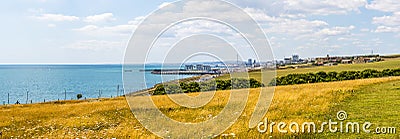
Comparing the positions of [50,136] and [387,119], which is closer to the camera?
[50,136]

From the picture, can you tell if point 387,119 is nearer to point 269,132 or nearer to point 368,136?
point 368,136

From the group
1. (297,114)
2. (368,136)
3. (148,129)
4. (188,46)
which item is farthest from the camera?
(297,114)

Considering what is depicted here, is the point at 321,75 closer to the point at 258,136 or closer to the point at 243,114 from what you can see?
the point at 243,114

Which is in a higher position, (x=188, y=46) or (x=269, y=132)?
(x=188, y=46)

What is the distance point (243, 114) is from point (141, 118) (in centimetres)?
528

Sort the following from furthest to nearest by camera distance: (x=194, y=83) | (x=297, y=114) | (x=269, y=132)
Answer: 1. (x=194, y=83)
2. (x=297, y=114)
3. (x=269, y=132)

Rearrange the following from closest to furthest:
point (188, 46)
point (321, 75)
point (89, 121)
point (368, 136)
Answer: point (188, 46) < point (368, 136) < point (89, 121) < point (321, 75)

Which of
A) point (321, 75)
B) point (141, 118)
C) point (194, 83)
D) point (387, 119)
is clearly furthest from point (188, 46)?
point (321, 75)

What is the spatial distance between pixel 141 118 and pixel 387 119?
11.5 meters

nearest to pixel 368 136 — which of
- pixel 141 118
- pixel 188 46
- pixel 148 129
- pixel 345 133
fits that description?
pixel 345 133

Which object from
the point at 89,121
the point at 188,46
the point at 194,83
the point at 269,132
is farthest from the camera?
the point at 194,83

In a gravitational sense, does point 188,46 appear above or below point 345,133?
above

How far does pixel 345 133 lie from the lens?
14.6m

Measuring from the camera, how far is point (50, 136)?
51.3 feet
